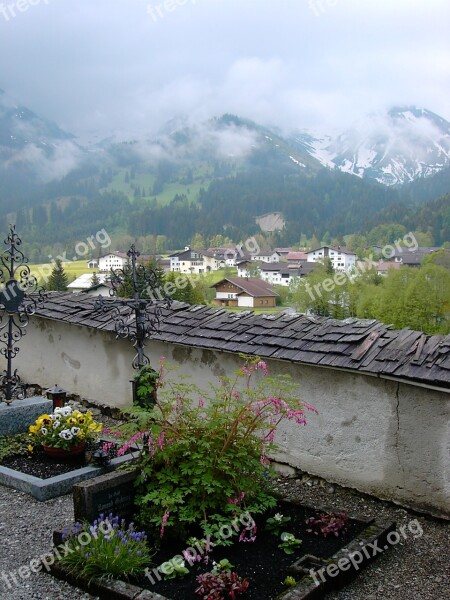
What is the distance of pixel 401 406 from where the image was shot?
20.1 ft

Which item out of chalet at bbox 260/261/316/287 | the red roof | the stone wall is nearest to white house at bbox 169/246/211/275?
chalet at bbox 260/261/316/287

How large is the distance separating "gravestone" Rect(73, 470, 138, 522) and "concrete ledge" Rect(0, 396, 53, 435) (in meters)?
3.34

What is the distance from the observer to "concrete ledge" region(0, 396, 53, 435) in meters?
8.13

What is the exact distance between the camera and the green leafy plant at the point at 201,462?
16.9 feet

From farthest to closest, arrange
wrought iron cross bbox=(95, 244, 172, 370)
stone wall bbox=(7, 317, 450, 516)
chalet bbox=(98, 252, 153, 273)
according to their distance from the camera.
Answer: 1. chalet bbox=(98, 252, 153, 273)
2. wrought iron cross bbox=(95, 244, 172, 370)
3. stone wall bbox=(7, 317, 450, 516)

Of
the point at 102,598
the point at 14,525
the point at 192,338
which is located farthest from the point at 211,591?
the point at 192,338

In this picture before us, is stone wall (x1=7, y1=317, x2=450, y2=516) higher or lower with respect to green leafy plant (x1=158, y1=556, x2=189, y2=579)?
higher

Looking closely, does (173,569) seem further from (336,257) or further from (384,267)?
(336,257)

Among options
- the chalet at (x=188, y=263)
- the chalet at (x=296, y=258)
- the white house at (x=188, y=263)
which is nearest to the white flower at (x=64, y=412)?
the chalet at (x=188, y=263)

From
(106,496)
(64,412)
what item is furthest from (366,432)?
(64,412)

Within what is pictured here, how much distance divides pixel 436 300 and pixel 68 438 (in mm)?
69648

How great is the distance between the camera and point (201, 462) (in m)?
5.10

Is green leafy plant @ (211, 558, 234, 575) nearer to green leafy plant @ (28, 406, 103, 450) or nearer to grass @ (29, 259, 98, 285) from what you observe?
green leafy plant @ (28, 406, 103, 450)

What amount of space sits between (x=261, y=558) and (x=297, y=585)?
1.95 feet
